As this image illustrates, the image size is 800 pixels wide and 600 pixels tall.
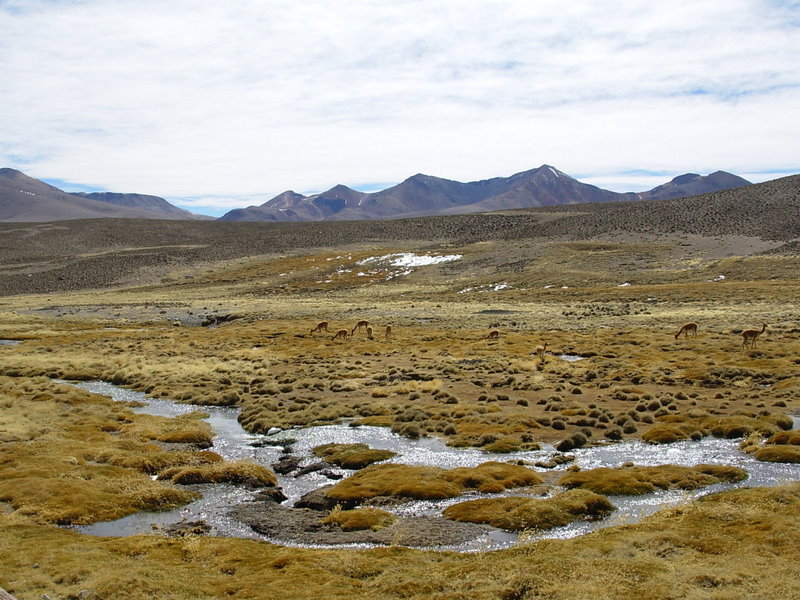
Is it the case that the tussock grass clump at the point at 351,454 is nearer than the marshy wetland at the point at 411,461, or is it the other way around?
the marshy wetland at the point at 411,461

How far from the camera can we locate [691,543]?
14539 mm

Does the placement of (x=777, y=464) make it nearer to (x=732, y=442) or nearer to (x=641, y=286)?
(x=732, y=442)

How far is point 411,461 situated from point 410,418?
19.2 feet

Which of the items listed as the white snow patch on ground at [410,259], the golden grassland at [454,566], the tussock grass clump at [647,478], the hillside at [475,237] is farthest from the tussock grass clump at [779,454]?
the white snow patch on ground at [410,259]

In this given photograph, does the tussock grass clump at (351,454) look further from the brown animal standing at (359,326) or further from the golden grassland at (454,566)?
the brown animal standing at (359,326)

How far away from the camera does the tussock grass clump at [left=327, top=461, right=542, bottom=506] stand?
19.2 meters

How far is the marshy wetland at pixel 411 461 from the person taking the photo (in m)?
13.6

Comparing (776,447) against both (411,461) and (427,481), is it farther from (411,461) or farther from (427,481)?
(411,461)

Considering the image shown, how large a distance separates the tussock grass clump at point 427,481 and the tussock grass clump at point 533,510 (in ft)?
4.24

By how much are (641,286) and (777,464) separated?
74.7 m

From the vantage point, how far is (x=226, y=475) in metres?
21.4

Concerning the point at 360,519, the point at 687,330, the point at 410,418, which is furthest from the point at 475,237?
the point at 360,519

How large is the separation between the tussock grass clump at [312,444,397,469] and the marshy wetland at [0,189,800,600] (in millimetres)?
114

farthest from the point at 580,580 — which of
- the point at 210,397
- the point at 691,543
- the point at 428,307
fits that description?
the point at 428,307
